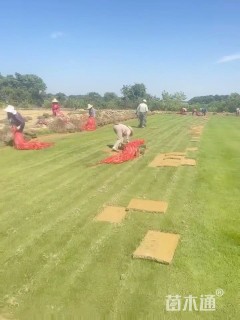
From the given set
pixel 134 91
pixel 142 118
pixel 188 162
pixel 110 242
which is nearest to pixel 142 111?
pixel 142 118

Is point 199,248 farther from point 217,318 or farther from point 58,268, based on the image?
point 58,268

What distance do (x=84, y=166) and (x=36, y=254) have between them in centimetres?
645

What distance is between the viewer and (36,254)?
Answer: 210 inches

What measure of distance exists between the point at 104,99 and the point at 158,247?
110m

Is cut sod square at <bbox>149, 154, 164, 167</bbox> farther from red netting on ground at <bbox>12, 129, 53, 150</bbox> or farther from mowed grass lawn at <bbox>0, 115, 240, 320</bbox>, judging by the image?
red netting on ground at <bbox>12, 129, 53, 150</bbox>

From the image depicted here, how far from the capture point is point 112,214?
7043 millimetres

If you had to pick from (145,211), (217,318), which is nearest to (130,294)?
(217,318)

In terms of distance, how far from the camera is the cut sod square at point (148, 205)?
23.8ft

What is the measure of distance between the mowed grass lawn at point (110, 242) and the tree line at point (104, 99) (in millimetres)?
54834

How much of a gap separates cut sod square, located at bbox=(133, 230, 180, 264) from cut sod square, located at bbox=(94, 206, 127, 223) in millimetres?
923

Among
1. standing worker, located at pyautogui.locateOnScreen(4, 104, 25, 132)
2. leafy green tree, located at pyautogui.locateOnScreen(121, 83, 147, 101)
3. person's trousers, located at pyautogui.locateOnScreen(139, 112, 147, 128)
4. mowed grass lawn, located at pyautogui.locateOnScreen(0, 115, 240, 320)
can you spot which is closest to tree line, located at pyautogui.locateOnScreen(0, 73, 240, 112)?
leafy green tree, located at pyautogui.locateOnScreen(121, 83, 147, 101)

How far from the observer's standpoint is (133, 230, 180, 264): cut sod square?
203 inches

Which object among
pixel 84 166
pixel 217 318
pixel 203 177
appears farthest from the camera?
pixel 84 166

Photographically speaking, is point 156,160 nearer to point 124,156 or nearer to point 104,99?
point 124,156
